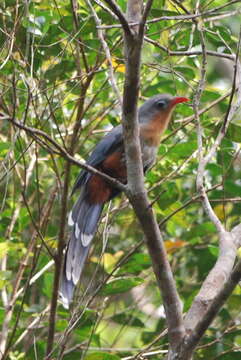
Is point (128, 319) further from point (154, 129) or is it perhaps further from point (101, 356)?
point (154, 129)

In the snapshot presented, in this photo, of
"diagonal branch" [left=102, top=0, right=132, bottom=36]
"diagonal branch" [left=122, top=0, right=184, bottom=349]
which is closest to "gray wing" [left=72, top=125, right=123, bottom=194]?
"diagonal branch" [left=122, top=0, right=184, bottom=349]

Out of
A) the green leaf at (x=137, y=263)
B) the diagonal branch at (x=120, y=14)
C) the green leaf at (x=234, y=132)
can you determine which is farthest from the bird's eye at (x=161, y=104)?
the diagonal branch at (x=120, y=14)

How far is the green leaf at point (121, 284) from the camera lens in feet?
11.5

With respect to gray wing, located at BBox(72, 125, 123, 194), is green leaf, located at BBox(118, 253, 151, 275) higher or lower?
lower

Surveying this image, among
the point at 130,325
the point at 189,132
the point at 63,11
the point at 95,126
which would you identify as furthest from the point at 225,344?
the point at 63,11

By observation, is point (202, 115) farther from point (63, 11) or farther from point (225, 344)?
point (225, 344)

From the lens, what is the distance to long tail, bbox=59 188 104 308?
11.4 ft

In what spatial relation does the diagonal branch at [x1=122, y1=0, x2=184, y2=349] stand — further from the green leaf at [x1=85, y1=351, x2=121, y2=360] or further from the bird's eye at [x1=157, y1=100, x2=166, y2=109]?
the bird's eye at [x1=157, y1=100, x2=166, y2=109]

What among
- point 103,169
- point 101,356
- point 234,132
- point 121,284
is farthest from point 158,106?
point 101,356

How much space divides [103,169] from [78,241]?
49 cm

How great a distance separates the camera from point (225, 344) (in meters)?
3.75

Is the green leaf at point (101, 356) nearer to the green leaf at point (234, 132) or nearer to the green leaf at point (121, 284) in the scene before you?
the green leaf at point (121, 284)

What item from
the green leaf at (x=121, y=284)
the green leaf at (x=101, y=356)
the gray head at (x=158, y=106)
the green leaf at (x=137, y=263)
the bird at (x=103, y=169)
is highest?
the gray head at (x=158, y=106)

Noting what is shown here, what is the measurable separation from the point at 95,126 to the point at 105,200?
548mm
